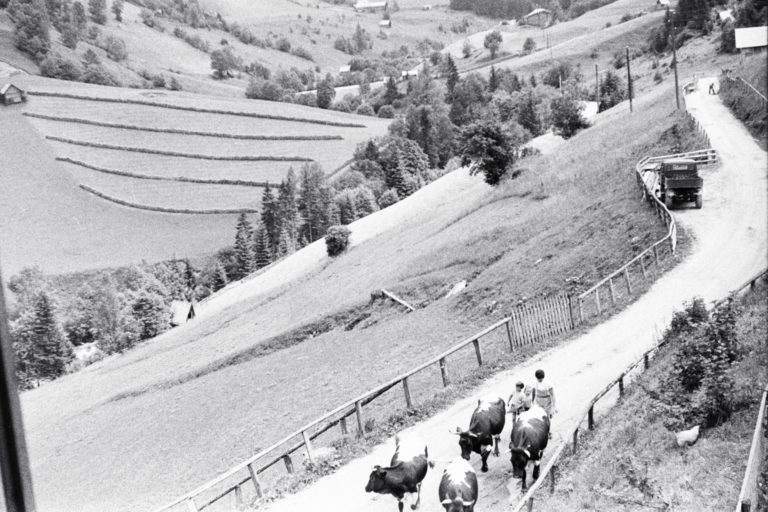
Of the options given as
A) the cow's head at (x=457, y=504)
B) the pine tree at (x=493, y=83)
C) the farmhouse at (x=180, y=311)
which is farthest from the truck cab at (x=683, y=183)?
the pine tree at (x=493, y=83)

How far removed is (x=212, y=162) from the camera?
162m

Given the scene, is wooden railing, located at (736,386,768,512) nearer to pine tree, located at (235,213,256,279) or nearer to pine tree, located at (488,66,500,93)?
pine tree, located at (235,213,256,279)

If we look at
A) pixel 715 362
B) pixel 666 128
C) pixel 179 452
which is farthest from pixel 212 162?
pixel 715 362

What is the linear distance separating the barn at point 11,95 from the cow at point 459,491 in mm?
145531

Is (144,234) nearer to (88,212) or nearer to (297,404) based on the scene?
(88,212)

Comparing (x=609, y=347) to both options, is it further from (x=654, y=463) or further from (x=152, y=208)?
(x=152, y=208)

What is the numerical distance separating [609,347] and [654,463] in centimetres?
1022

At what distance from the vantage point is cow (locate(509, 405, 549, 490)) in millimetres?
14672

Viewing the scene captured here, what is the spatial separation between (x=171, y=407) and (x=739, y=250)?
31935 millimetres

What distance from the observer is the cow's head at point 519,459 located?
14617mm

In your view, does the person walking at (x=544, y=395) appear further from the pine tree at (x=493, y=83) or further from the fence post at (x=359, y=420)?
the pine tree at (x=493, y=83)

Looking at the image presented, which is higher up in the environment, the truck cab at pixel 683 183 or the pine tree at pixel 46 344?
the truck cab at pixel 683 183

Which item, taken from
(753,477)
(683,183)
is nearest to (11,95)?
(683,183)

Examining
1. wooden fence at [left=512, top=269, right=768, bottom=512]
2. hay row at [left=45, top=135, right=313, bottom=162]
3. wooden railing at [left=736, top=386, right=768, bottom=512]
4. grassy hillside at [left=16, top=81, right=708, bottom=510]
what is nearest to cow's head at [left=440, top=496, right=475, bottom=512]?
wooden fence at [left=512, top=269, right=768, bottom=512]
